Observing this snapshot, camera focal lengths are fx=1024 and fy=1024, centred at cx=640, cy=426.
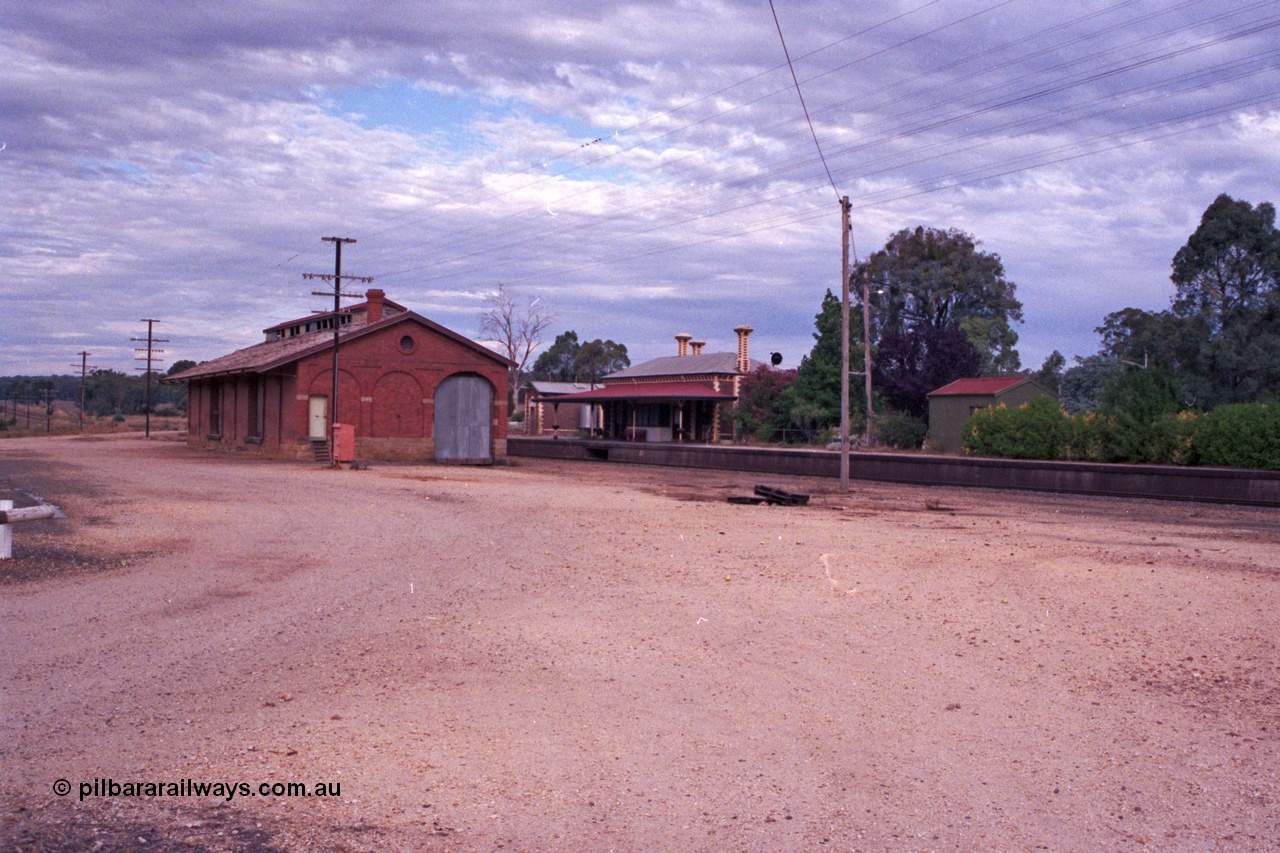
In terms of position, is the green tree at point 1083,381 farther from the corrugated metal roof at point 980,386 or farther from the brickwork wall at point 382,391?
the brickwork wall at point 382,391

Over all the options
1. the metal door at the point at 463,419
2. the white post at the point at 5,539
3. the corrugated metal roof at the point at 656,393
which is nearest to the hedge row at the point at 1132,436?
the metal door at the point at 463,419

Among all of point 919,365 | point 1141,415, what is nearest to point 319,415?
point 1141,415

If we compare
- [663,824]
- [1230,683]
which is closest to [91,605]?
[663,824]

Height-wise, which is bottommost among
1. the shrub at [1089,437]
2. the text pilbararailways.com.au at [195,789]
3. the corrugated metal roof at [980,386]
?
the text pilbararailways.com.au at [195,789]

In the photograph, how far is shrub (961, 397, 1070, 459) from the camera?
1352 inches

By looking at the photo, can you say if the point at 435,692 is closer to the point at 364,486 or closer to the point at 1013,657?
the point at 1013,657

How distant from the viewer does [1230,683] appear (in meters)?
7.22

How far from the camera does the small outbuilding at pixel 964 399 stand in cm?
4434

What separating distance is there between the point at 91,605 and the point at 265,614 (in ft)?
5.19

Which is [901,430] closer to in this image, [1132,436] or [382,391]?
[1132,436]

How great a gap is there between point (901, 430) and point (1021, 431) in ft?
45.6

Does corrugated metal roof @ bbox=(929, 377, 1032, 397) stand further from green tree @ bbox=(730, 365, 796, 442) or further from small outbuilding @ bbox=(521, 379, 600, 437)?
small outbuilding @ bbox=(521, 379, 600, 437)

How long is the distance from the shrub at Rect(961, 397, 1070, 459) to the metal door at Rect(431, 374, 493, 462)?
1865 centimetres

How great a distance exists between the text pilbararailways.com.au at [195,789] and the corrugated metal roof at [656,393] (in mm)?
53094
